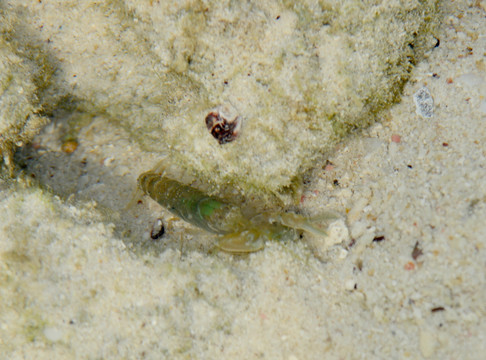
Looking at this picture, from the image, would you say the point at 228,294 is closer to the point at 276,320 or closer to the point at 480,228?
the point at 276,320

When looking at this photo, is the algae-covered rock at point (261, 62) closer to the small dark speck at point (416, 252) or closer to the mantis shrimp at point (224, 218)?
the mantis shrimp at point (224, 218)

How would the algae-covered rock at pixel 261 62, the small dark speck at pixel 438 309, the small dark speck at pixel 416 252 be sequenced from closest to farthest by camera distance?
the small dark speck at pixel 438 309
the small dark speck at pixel 416 252
the algae-covered rock at pixel 261 62

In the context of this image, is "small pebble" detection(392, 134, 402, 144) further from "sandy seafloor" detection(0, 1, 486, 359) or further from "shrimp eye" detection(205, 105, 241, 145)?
"shrimp eye" detection(205, 105, 241, 145)

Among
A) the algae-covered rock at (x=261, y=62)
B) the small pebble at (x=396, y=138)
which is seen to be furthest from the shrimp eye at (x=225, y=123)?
the small pebble at (x=396, y=138)

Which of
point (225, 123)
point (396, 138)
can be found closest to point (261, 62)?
point (225, 123)

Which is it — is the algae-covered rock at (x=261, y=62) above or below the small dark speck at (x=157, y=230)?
above

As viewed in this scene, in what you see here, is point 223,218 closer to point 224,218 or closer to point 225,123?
point 224,218
